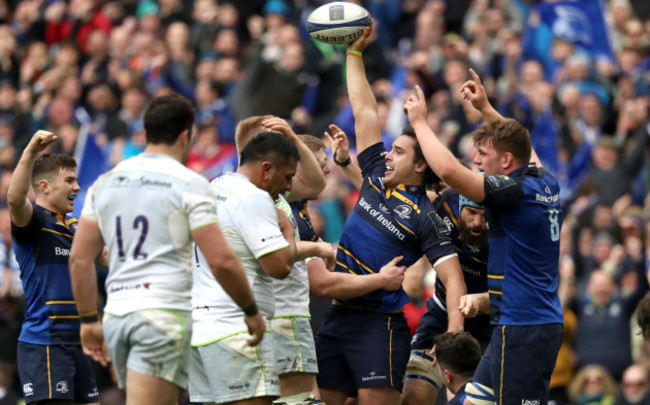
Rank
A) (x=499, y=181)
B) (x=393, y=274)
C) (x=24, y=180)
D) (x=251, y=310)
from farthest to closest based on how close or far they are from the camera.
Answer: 1. (x=393, y=274)
2. (x=24, y=180)
3. (x=499, y=181)
4. (x=251, y=310)

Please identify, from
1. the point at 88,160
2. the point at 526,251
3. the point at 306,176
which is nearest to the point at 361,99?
the point at 306,176

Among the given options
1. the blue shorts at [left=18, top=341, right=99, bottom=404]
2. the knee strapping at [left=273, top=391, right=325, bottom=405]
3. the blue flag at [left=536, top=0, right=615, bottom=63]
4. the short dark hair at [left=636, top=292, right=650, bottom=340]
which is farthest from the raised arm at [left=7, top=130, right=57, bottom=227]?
the blue flag at [left=536, top=0, right=615, bottom=63]

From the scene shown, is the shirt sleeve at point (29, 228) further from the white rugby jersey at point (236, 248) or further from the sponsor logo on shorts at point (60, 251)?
the white rugby jersey at point (236, 248)

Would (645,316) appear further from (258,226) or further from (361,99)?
(361,99)

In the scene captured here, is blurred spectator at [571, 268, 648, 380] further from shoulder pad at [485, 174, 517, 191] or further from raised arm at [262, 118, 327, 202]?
shoulder pad at [485, 174, 517, 191]

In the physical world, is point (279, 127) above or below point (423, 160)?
above

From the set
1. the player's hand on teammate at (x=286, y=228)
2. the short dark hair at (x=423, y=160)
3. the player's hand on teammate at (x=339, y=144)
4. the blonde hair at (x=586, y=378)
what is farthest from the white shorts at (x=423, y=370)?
the blonde hair at (x=586, y=378)

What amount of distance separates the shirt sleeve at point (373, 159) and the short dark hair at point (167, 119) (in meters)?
2.70

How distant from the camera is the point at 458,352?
28.7ft

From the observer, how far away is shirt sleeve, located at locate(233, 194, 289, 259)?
763cm

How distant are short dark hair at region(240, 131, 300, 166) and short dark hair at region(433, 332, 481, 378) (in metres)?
1.91

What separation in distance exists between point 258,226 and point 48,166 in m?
2.57

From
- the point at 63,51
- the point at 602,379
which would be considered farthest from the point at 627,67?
the point at 63,51

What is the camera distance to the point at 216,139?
1745 centimetres
